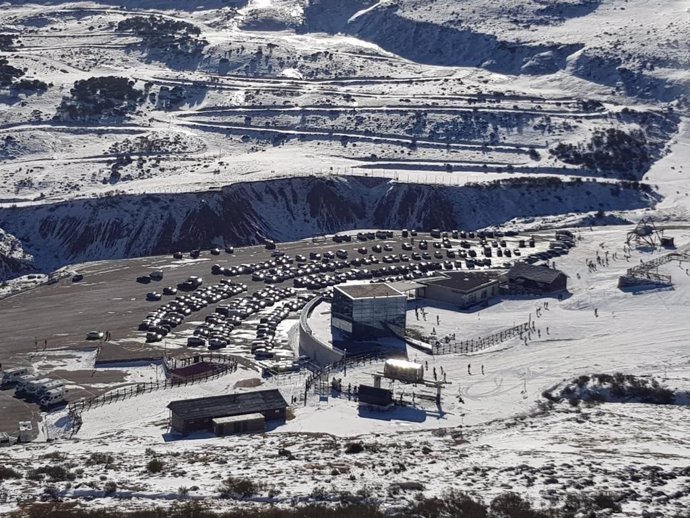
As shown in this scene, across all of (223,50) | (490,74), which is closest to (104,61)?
(223,50)

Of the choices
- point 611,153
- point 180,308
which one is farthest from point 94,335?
point 611,153

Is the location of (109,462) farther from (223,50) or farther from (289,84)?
(223,50)

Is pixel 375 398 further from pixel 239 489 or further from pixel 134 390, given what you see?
pixel 239 489

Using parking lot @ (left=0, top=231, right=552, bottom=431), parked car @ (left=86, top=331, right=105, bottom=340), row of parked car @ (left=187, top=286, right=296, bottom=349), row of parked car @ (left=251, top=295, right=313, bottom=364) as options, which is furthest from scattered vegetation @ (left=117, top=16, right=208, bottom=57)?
parked car @ (left=86, top=331, right=105, bottom=340)

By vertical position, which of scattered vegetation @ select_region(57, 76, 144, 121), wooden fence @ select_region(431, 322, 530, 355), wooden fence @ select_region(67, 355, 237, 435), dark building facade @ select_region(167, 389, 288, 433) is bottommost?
wooden fence @ select_region(67, 355, 237, 435)

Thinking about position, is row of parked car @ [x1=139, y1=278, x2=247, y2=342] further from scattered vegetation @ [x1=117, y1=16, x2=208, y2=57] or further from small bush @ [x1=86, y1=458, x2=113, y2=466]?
scattered vegetation @ [x1=117, y1=16, x2=208, y2=57]

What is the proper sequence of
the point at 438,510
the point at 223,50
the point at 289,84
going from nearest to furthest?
the point at 438,510
the point at 289,84
the point at 223,50
